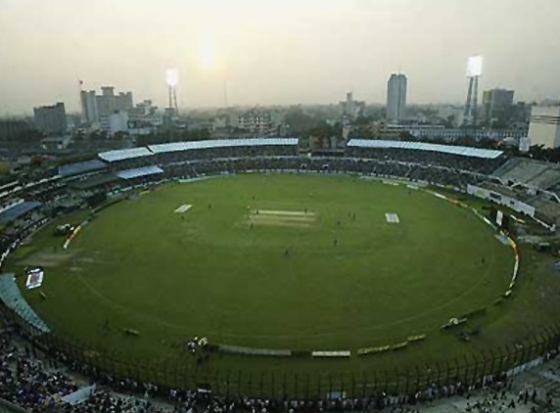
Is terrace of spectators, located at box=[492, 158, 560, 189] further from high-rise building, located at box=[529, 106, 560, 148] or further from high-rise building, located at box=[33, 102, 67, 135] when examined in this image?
high-rise building, located at box=[33, 102, 67, 135]

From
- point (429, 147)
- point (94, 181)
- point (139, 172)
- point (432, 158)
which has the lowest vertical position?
point (139, 172)

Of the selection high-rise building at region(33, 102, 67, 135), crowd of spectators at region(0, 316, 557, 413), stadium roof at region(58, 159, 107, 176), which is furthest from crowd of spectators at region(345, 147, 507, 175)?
high-rise building at region(33, 102, 67, 135)

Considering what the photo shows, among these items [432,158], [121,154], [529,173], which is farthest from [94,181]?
[529,173]

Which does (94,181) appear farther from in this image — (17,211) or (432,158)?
(432,158)

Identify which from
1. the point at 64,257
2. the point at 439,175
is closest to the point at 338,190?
the point at 439,175

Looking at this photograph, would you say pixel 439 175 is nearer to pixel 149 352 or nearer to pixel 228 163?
pixel 228 163

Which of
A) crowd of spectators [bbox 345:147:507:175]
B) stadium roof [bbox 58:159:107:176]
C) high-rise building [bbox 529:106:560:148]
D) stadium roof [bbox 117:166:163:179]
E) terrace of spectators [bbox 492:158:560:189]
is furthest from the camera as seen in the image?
high-rise building [bbox 529:106:560:148]
